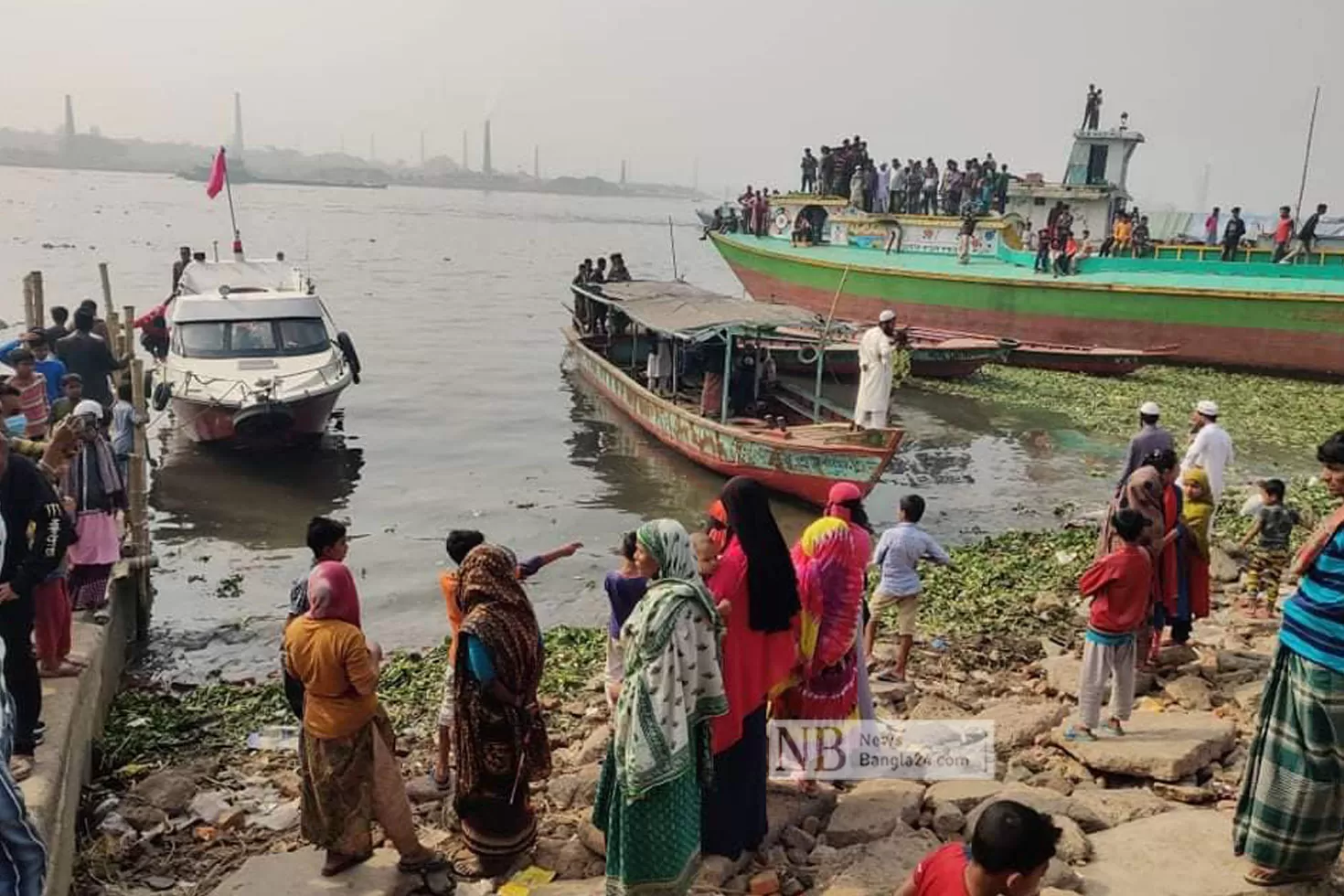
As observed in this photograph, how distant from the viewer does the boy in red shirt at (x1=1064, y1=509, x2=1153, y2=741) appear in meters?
5.08

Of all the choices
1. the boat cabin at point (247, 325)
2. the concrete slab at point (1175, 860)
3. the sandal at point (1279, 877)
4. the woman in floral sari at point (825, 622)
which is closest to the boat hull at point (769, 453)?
the boat cabin at point (247, 325)

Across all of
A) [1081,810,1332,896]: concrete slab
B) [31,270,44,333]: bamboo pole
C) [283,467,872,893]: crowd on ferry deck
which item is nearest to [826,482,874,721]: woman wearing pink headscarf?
[283,467,872,893]: crowd on ferry deck

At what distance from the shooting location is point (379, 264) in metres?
46.1

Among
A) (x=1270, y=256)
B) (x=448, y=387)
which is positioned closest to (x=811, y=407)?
(x=448, y=387)

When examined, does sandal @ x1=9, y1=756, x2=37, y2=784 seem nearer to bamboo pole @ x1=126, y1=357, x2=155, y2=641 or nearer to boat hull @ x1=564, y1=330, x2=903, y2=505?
bamboo pole @ x1=126, y1=357, x2=155, y2=641

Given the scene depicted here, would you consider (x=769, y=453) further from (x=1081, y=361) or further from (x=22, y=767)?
(x=1081, y=361)

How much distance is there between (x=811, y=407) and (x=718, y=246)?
849 inches

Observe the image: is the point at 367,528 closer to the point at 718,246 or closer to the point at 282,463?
the point at 282,463

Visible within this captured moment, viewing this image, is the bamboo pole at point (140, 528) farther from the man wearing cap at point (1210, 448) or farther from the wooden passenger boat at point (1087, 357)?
the wooden passenger boat at point (1087, 357)

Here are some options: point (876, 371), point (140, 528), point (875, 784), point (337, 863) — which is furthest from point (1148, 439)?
point (140, 528)

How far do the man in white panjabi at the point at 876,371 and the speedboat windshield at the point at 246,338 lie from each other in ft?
27.2

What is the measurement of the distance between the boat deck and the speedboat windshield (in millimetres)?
15438

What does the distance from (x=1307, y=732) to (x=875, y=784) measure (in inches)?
72.2

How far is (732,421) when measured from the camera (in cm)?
1370
